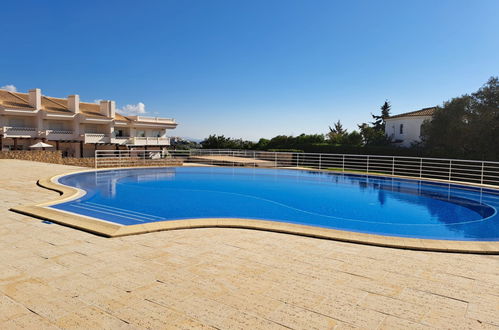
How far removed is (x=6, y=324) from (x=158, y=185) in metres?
12.2

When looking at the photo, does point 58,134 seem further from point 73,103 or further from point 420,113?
point 420,113

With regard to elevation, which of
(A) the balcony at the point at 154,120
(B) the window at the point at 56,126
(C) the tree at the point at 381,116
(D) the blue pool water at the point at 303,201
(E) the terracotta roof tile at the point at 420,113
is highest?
(C) the tree at the point at 381,116

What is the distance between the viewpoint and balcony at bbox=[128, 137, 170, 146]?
39.8 meters

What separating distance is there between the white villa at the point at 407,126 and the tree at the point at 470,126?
766cm

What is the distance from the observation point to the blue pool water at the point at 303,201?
8422 mm

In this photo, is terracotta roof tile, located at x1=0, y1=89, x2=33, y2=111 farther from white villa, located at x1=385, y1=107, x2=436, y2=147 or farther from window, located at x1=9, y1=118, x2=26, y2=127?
white villa, located at x1=385, y1=107, x2=436, y2=147

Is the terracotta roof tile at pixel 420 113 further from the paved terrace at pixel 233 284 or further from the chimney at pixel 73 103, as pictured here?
the chimney at pixel 73 103

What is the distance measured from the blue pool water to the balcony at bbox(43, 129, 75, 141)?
1864 centimetres

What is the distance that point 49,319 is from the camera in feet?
9.82

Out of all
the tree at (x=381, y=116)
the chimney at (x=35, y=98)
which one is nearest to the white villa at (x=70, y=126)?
the chimney at (x=35, y=98)

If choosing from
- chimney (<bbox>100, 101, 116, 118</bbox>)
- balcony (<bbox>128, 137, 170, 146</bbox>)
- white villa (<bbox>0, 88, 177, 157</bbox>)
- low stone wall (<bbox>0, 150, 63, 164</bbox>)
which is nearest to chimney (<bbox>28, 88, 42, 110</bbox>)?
white villa (<bbox>0, 88, 177, 157</bbox>)

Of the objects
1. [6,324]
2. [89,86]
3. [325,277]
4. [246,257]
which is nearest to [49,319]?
[6,324]

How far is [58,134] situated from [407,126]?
124 ft

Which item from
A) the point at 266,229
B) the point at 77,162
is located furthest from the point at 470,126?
the point at 77,162
